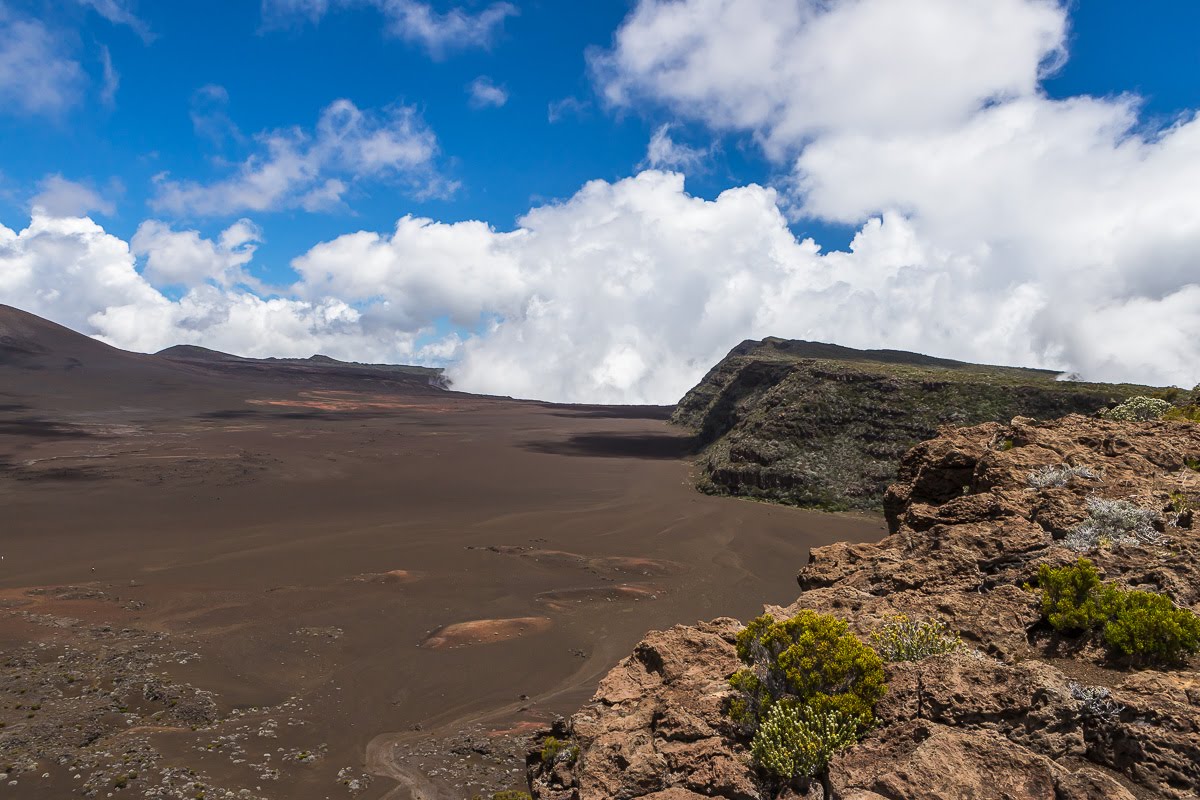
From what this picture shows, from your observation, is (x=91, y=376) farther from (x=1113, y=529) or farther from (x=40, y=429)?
(x=1113, y=529)

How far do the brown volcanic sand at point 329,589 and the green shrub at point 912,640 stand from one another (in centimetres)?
792

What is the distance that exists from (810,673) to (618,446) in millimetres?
64007

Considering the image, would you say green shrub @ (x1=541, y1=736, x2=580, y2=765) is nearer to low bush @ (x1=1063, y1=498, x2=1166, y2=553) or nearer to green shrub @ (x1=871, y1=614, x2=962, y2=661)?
green shrub @ (x1=871, y1=614, x2=962, y2=661)

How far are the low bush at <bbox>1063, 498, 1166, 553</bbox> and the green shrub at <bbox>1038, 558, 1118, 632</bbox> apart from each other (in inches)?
34.5

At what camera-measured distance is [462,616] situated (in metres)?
22.4

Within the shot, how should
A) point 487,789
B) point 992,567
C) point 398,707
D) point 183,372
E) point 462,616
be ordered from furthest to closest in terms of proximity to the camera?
point 183,372
point 462,616
point 398,707
point 487,789
point 992,567

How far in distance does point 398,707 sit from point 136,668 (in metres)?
7.17

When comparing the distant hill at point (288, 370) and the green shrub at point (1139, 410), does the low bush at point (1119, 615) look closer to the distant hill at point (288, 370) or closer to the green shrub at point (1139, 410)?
the green shrub at point (1139, 410)

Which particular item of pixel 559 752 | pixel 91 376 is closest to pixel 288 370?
pixel 91 376

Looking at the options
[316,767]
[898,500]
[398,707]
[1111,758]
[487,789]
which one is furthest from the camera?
[398,707]

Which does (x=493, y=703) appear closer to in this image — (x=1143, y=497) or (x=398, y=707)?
(x=398, y=707)

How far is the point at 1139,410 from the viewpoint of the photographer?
18953mm

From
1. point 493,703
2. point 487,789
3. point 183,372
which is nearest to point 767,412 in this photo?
point 493,703

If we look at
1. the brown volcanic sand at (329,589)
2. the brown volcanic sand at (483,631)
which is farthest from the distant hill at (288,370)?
the brown volcanic sand at (483,631)
